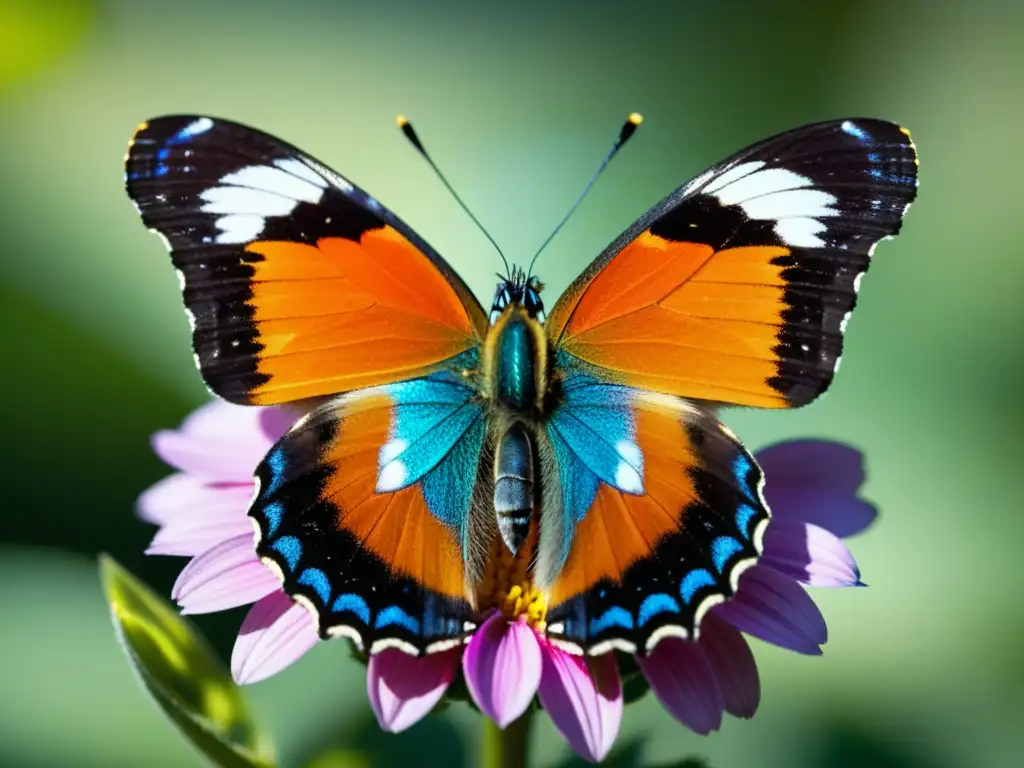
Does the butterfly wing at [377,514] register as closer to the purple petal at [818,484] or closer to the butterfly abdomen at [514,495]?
the butterfly abdomen at [514,495]

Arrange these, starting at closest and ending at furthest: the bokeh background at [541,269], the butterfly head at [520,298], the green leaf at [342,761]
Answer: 1. the butterfly head at [520,298]
2. the green leaf at [342,761]
3. the bokeh background at [541,269]

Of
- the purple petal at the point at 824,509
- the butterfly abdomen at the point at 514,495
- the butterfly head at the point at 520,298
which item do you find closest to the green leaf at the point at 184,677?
the butterfly abdomen at the point at 514,495

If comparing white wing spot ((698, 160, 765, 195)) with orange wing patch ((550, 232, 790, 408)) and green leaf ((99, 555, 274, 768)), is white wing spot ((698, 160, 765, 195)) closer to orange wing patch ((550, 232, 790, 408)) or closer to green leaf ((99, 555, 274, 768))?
orange wing patch ((550, 232, 790, 408))

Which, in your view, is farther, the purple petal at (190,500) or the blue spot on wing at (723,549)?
the purple petal at (190,500)

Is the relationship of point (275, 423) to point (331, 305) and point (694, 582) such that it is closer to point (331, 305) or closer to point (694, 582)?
point (331, 305)

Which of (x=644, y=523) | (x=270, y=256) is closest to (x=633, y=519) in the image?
(x=644, y=523)

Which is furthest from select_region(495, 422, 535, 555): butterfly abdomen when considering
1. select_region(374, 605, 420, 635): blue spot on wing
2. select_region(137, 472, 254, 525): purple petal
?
select_region(137, 472, 254, 525): purple petal
